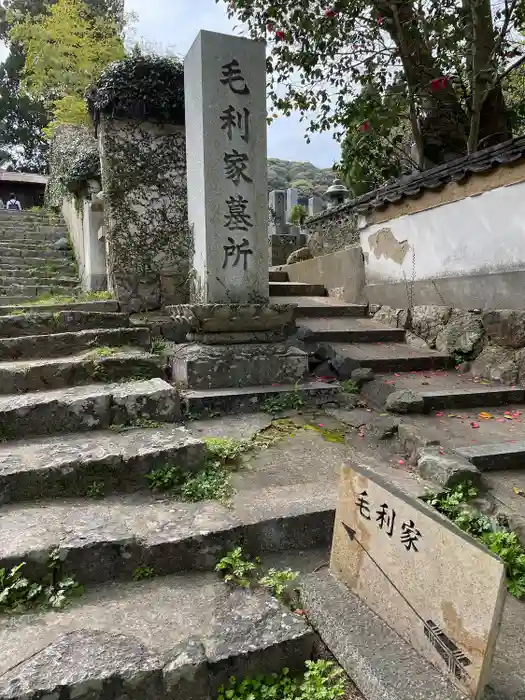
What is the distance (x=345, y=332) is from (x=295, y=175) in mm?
30684

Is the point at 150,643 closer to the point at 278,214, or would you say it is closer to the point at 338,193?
the point at 338,193

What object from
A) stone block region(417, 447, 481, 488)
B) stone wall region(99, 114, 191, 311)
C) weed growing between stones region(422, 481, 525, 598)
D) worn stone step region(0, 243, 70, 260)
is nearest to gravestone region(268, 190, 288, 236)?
worn stone step region(0, 243, 70, 260)

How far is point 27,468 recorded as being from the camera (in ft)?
7.77

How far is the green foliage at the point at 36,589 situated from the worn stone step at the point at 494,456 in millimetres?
2302

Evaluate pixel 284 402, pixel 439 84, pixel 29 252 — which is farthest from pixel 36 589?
pixel 29 252

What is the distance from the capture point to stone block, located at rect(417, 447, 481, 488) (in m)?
2.57

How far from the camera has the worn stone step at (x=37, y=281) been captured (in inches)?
297

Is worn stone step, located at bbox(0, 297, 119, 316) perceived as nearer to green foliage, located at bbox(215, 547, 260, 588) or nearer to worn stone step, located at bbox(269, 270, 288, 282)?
green foliage, located at bbox(215, 547, 260, 588)

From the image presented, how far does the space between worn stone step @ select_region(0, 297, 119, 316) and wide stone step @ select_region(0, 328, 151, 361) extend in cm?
65

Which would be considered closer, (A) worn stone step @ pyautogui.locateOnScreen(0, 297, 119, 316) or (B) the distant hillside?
(A) worn stone step @ pyautogui.locateOnScreen(0, 297, 119, 316)

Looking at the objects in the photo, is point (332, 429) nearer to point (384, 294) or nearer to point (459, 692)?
point (459, 692)

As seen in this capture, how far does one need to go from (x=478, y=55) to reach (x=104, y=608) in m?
7.42

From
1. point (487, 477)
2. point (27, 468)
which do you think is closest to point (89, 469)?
point (27, 468)

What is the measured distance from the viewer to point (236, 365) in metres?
4.04
